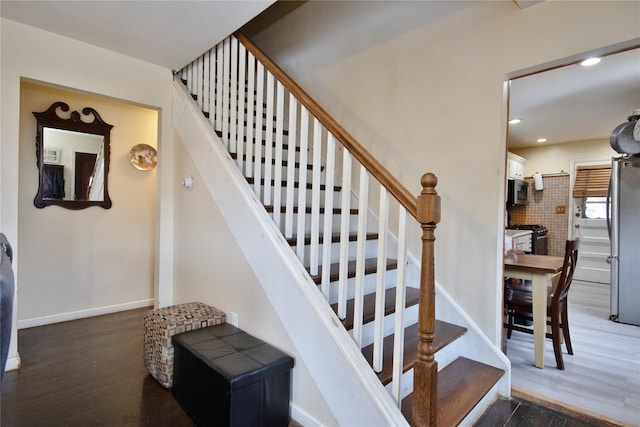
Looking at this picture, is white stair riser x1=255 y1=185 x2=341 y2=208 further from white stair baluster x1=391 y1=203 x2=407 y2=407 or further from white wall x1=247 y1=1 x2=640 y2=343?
white stair baluster x1=391 y1=203 x2=407 y2=407

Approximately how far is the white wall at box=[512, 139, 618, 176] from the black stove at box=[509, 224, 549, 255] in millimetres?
1128

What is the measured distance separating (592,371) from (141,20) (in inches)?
161

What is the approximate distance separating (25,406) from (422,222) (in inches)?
96.5

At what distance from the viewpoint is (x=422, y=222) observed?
1.37m

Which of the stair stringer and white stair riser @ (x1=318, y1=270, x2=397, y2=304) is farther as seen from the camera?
white stair riser @ (x1=318, y1=270, x2=397, y2=304)

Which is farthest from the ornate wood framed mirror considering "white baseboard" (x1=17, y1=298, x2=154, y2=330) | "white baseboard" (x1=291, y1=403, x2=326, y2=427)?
"white baseboard" (x1=291, y1=403, x2=326, y2=427)

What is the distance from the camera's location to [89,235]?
3.51 meters

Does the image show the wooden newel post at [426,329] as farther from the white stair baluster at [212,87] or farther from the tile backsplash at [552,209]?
the tile backsplash at [552,209]

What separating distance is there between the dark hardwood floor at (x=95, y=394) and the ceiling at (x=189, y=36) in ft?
7.87

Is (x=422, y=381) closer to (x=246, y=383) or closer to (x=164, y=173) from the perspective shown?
(x=246, y=383)

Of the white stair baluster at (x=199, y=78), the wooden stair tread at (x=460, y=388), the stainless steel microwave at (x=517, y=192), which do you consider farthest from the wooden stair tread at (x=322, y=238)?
the stainless steel microwave at (x=517, y=192)

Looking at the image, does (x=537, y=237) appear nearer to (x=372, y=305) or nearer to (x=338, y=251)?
(x=338, y=251)

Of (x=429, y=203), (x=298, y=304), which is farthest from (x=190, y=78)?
(x=429, y=203)

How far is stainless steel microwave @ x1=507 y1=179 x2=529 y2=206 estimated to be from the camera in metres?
5.86
